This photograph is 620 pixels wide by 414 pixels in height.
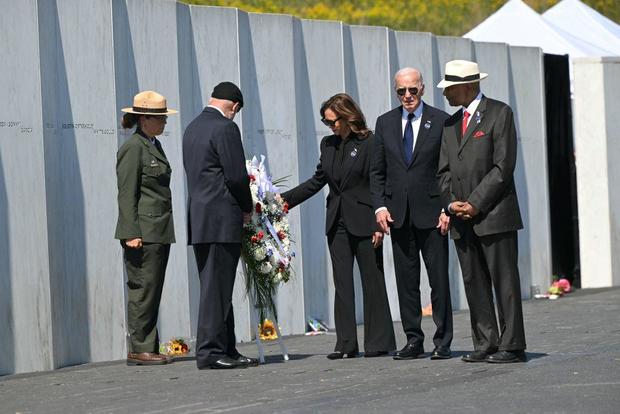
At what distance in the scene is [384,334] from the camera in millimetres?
12430

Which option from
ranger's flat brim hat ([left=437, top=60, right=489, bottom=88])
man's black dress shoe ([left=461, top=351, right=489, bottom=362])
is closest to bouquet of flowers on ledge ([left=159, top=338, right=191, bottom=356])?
man's black dress shoe ([left=461, top=351, right=489, bottom=362])

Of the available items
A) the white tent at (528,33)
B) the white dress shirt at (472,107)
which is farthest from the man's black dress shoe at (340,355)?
the white tent at (528,33)

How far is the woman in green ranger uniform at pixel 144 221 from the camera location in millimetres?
12219

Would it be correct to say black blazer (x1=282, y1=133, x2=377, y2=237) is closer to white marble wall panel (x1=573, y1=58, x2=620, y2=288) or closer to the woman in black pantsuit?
the woman in black pantsuit

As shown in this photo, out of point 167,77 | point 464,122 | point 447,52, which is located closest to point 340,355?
point 464,122

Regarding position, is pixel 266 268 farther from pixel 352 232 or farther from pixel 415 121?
pixel 415 121

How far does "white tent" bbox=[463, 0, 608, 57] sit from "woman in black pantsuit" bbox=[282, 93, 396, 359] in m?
14.2

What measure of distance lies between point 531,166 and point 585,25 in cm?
978

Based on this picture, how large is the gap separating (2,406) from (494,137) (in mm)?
3920

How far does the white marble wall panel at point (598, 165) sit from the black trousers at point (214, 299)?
10159mm

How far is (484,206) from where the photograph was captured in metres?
11.2

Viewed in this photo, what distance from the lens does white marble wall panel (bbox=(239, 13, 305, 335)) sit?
15383 mm

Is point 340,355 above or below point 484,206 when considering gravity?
below

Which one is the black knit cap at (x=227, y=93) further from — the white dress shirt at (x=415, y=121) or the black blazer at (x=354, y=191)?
the white dress shirt at (x=415, y=121)
